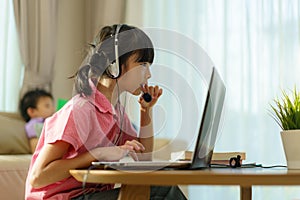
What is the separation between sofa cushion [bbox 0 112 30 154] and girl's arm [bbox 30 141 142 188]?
6.50ft

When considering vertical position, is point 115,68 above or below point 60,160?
above

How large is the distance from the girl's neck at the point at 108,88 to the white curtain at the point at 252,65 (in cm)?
167

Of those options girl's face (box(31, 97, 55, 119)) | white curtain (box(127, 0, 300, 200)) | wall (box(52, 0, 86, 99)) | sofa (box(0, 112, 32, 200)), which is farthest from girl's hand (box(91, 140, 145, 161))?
wall (box(52, 0, 86, 99))

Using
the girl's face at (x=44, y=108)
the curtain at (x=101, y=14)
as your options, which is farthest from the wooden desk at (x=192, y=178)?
the curtain at (x=101, y=14)

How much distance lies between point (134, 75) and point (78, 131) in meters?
0.23

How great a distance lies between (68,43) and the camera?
13.7ft

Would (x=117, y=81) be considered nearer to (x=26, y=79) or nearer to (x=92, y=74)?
(x=92, y=74)

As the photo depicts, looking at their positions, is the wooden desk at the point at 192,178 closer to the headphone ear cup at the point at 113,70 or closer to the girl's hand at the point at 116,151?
the girl's hand at the point at 116,151

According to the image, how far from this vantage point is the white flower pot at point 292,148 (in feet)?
4.61

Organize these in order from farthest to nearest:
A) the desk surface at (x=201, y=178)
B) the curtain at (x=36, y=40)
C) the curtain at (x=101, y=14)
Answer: the curtain at (x=101, y=14), the curtain at (x=36, y=40), the desk surface at (x=201, y=178)

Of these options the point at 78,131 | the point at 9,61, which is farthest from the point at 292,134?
the point at 9,61

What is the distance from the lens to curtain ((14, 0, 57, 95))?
12.5 feet

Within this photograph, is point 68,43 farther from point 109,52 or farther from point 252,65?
point 109,52

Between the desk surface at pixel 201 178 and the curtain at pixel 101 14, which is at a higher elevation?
the curtain at pixel 101 14
